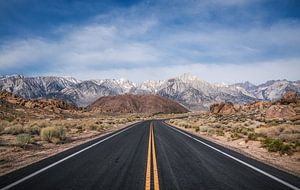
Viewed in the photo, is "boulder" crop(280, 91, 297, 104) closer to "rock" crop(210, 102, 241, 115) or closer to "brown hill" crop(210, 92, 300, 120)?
"brown hill" crop(210, 92, 300, 120)

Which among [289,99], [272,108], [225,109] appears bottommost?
[272,108]

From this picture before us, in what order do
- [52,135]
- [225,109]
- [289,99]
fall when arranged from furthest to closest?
[225,109] → [289,99] → [52,135]

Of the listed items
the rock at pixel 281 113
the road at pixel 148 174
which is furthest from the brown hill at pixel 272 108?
the road at pixel 148 174

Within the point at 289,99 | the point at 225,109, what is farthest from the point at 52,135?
the point at 225,109

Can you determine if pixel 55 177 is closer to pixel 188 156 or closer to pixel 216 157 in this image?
pixel 188 156

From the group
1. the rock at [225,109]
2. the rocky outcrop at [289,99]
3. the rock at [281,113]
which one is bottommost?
the rock at [281,113]

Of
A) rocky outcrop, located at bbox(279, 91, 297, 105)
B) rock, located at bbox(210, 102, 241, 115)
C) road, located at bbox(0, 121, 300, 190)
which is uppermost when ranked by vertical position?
rocky outcrop, located at bbox(279, 91, 297, 105)

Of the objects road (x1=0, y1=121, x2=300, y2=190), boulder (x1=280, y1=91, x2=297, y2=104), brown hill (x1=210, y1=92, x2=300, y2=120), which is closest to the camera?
road (x1=0, y1=121, x2=300, y2=190)

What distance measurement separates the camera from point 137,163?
36.3ft

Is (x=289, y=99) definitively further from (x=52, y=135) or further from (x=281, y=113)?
(x=52, y=135)

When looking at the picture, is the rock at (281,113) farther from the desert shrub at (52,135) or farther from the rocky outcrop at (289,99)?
the desert shrub at (52,135)

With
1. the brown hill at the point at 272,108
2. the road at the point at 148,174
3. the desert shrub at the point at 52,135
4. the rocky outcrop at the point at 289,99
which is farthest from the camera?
the rocky outcrop at the point at 289,99

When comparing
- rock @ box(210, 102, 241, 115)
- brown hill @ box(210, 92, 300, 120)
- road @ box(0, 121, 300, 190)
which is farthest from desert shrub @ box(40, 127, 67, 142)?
rock @ box(210, 102, 241, 115)

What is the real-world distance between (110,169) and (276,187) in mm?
5187
